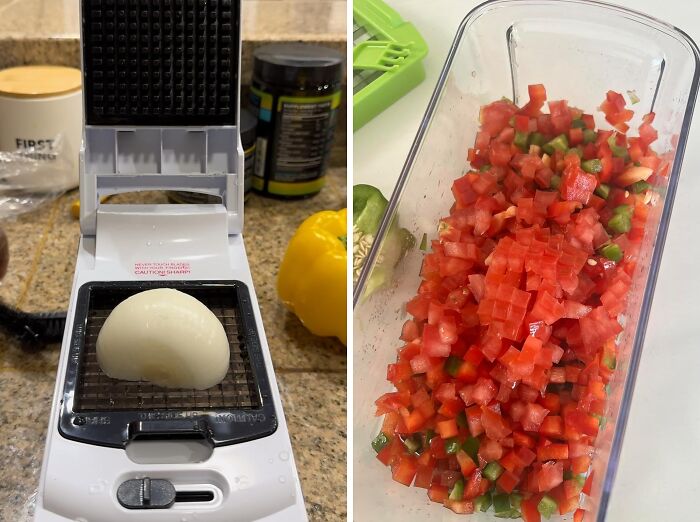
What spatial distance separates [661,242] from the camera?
2.78 ft

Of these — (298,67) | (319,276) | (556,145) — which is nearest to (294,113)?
(298,67)

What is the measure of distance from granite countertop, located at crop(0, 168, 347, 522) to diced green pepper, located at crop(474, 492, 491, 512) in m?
0.13

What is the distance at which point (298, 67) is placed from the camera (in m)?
1.20

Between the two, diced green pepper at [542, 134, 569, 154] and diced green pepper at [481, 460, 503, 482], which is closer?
diced green pepper at [481, 460, 503, 482]

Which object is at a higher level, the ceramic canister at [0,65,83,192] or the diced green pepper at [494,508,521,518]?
the ceramic canister at [0,65,83,192]

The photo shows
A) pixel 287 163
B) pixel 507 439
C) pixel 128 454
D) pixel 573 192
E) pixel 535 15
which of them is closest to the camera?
pixel 128 454

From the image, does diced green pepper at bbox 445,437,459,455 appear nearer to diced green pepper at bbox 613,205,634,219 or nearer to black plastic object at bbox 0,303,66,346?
diced green pepper at bbox 613,205,634,219

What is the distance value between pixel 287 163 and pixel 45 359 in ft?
1.73

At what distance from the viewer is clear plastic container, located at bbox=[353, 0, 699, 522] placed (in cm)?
81

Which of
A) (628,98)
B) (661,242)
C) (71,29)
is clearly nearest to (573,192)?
(661,242)

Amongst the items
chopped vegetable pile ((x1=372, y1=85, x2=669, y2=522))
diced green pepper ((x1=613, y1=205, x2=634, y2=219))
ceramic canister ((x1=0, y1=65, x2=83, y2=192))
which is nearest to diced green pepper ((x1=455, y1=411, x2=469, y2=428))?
chopped vegetable pile ((x1=372, y1=85, x2=669, y2=522))

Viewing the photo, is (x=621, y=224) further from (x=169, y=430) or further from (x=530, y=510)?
(x=169, y=430)

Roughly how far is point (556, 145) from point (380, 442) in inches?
16.6

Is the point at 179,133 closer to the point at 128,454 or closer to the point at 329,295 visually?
the point at 329,295
